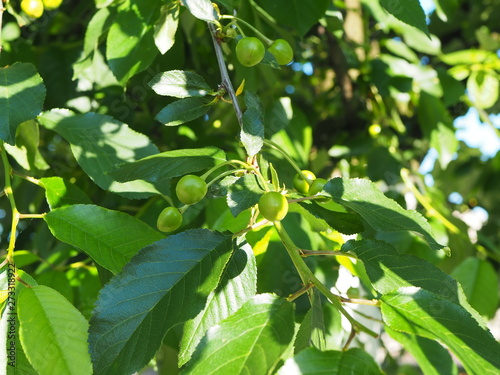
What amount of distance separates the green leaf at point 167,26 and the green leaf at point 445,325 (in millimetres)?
437

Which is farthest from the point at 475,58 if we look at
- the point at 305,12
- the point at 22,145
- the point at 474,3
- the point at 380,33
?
the point at 22,145

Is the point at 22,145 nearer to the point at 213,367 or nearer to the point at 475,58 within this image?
the point at 213,367

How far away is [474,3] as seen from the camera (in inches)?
76.1

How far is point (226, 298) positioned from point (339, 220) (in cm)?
14

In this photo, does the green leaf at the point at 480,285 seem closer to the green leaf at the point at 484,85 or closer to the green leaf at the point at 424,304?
the green leaf at the point at 484,85

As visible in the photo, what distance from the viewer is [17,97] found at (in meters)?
0.69

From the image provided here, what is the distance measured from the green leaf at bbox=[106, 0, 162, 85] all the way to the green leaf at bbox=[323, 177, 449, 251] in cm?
41

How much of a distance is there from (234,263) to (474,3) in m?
1.69

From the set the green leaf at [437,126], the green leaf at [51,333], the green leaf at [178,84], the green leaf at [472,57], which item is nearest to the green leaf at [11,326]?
the green leaf at [51,333]

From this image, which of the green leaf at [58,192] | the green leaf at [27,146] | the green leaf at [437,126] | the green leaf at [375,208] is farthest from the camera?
the green leaf at [437,126]

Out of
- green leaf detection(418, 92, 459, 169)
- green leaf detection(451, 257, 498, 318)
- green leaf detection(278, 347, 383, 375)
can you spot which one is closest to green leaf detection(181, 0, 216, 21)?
green leaf detection(278, 347, 383, 375)

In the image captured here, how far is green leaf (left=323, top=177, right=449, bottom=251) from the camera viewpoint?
0.57 meters

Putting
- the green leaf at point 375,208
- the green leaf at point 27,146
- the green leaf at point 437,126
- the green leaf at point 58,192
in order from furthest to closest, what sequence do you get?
the green leaf at point 437,126 < the green leaf at point 27,146 < the green leaf at point 58,192 < the green leaf at point 375,208

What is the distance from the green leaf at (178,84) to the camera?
651mm
